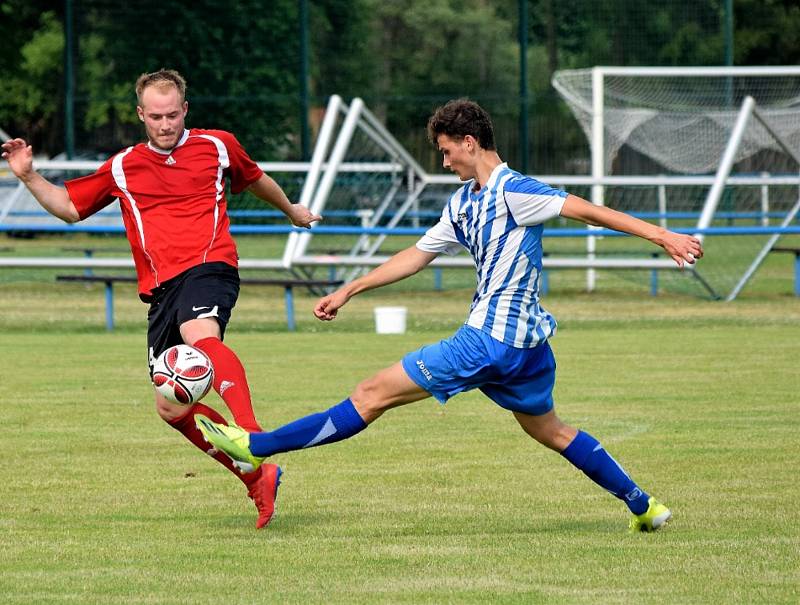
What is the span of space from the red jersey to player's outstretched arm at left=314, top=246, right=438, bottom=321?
0.67m

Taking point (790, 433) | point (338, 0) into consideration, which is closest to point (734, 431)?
point (790, 433)

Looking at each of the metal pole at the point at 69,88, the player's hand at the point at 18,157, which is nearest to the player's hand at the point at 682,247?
the player's hand at the point at 18,157

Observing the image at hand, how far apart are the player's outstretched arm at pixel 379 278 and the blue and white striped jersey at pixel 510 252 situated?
28 centimetres

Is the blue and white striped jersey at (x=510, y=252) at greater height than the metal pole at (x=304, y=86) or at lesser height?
greater

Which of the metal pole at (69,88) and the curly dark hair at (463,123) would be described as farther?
the metal pole at (69,88)

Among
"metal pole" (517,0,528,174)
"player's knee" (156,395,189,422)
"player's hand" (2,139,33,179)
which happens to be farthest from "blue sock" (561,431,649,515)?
"metal pole" (517,0,528,174)

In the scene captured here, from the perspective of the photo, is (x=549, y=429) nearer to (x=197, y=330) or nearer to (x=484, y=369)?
(x=484, y=369)

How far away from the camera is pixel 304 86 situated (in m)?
30.2

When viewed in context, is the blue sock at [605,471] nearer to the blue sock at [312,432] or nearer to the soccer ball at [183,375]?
the blue sock at [312,432]

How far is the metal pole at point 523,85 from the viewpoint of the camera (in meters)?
28.8

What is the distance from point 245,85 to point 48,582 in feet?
86.9

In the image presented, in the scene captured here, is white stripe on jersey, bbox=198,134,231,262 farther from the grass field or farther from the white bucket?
the white bucket

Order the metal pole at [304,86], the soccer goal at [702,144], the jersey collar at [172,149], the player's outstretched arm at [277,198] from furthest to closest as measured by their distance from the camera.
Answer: the metal pole at [304,86] < the soccer goal at [702,144] < the player's outstretched arm at [277,198] < the jersey collar at [172,149]

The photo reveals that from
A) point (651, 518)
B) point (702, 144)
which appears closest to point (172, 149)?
point (651, 518)
